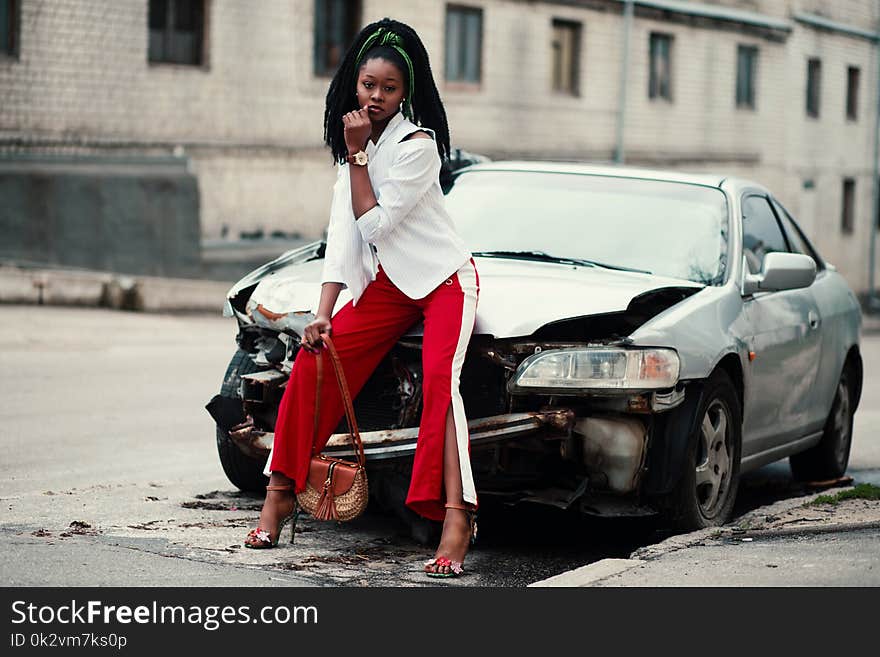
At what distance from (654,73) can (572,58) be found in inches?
109

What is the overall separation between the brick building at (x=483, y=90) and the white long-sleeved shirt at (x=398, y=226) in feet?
47.0

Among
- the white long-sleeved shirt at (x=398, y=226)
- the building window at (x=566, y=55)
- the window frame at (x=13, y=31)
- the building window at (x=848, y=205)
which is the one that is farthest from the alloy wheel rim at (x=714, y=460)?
the building window at (x=848, y=205)

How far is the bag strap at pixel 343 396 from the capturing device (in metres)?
5.68

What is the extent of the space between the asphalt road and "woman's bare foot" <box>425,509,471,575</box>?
0.20 feet

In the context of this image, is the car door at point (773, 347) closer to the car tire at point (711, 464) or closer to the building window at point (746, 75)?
the car tire at point (711, 464)

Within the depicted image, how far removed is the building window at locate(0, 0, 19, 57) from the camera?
A: 1927 cm

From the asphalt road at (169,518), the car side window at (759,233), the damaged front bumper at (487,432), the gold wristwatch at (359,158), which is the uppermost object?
the gold wristwatch at (359,158)

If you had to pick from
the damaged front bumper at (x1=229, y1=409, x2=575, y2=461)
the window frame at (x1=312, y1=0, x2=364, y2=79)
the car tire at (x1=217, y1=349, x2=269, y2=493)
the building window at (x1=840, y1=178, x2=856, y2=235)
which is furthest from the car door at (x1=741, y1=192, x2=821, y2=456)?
the building window at (x1=840, y1=178, x2=856, y2=235)

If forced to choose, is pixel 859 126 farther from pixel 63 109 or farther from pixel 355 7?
pixel 63 109

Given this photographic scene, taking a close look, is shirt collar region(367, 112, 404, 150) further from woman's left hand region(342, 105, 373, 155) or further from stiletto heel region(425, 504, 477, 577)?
stiletto heel region(425, 504, 477, 577)

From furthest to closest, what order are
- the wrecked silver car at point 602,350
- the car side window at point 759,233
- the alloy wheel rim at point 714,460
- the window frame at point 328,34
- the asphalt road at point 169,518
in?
1. the window frame at point 328,34
2. the car side window at point 759,233
3. the alloy wheel rim at point 714,460
4. the wrecked silver car at point 602,350
5. the asphalt road at point 169,518

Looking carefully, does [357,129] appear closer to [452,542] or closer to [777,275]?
[452,542]

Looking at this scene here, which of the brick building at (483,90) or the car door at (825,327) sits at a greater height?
the brick building at (483,90)

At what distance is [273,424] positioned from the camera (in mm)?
6371
